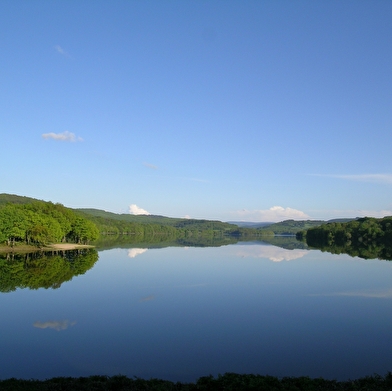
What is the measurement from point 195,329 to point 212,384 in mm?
7490

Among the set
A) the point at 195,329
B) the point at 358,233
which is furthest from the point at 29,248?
the point at 358,233

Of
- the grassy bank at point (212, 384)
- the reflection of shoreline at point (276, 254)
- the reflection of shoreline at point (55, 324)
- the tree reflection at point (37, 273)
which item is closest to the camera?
the grassy bank at point (212, 384)

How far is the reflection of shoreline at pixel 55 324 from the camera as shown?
697 inches

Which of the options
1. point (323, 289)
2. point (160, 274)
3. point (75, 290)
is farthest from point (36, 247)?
point (323, 289)

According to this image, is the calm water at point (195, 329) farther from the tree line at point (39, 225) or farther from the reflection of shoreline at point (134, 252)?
the tree line at point (39, 225)

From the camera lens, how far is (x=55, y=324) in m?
18.3

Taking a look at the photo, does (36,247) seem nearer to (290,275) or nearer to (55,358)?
(290,275)

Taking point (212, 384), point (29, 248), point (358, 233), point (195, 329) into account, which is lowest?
point (195, 329)

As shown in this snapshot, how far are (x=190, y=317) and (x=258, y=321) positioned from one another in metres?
3.56

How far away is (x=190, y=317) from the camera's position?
19734 millimetres

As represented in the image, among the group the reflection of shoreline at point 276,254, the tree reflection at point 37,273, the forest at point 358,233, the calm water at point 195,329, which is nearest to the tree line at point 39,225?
the tree reflection at point 37,273

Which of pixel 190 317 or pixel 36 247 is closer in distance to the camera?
pixel 190 317

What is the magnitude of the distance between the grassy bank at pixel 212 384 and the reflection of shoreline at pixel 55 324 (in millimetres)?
7745

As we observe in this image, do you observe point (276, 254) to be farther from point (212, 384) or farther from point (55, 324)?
point (212, 384)
